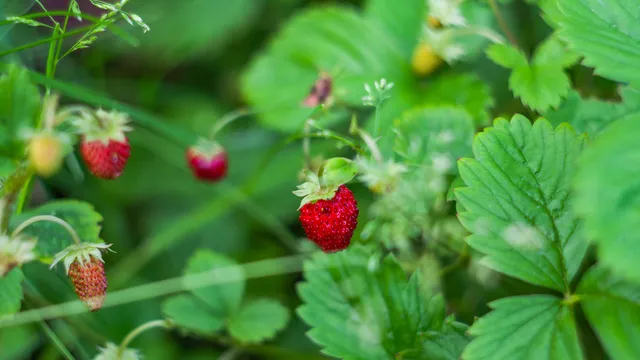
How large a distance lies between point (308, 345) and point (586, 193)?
1.11m

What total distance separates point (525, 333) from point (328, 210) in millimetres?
386

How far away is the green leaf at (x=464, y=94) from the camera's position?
1538mm

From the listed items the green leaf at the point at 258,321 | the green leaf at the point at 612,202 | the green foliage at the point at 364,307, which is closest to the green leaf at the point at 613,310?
the green leaf at the point at 612,202

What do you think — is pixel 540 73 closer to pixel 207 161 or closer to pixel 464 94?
pixel 464 94

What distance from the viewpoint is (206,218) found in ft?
6.34

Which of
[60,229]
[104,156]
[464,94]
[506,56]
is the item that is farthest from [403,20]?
[60,229]

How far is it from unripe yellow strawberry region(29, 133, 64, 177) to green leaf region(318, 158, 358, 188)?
0.45 meters

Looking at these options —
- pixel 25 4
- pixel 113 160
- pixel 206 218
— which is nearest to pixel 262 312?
pixel 206 218

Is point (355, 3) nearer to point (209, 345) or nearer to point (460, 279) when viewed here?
point (460, 279)

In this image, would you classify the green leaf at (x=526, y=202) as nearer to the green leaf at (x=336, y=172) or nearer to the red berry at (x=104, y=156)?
the green leaf at (x=336, y=172)

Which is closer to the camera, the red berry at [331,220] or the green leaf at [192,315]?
the red berry at [331,220]

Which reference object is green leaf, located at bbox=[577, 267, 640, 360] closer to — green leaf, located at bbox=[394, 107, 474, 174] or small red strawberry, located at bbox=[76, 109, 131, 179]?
green leaf, located at bbox=[394, 107, 474, 174]

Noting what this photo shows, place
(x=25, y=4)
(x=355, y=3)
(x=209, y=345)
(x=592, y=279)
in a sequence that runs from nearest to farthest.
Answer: (x=592, y=279) → (x=25, y=4) → (x=209, y=345) → (x=355, y=3)

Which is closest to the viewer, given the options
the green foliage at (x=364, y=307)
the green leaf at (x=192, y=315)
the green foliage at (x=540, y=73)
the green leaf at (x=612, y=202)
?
the green leaf at (x=612, y=202)
